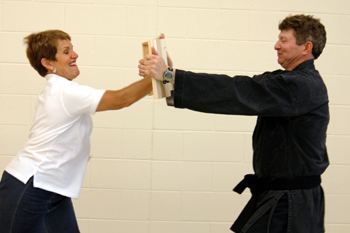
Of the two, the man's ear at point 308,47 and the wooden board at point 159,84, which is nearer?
the wooden board at point 159,84

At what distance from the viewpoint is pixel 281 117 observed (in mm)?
1540

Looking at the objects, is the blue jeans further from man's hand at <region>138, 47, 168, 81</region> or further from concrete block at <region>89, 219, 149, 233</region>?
concrete block at <region>89, 219, 149, 233</region>

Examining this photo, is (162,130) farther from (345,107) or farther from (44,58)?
(345,107)

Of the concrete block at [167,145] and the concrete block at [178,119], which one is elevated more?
the concrete block at [178,119]

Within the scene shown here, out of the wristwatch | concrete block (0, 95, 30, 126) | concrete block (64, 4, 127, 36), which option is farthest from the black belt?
concrete block (0, 95, 30, 126)

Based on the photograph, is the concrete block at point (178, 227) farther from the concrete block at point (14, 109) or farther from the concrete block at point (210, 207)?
the concrete block at point (14, 109)

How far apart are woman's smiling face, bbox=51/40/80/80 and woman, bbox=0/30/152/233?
31mm

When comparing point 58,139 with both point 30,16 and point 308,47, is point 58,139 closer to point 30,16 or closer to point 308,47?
point 308,47

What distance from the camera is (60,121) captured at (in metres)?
1.62

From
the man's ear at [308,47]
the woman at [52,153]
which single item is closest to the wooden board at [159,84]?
the woman at [52,153]

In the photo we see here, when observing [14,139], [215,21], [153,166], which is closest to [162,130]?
[153,166]

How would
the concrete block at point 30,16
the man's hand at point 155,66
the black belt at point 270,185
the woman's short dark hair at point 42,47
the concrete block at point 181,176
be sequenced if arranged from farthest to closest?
the concrete block at point 181,176
the concrete block at point 30,16
the woman's short dark hair at point 42,47
the black belt at point 270,185
the man's hand at point 155,66

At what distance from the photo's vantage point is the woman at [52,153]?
5.23ft

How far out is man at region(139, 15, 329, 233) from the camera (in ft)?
4.59
